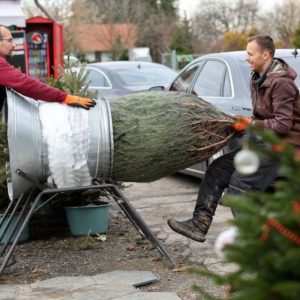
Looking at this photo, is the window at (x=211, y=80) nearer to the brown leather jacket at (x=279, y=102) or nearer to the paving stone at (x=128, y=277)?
the brown leather jacket at (x=279, y=102)

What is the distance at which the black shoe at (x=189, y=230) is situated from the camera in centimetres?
512

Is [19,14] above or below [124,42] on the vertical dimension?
above

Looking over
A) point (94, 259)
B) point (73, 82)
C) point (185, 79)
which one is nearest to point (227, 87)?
point (185, 79)

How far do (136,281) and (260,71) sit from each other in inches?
70.9

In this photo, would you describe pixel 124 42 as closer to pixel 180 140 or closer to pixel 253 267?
pixel 180 140

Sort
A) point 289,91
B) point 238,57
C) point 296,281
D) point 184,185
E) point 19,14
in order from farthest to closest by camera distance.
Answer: point 19,14 → point 184,185 → point 238,57 → point 289,91 → point 296,281

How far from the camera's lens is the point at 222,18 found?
170 feet

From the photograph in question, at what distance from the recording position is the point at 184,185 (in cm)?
896

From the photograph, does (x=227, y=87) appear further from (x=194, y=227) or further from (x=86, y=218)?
(x=194, y=227)

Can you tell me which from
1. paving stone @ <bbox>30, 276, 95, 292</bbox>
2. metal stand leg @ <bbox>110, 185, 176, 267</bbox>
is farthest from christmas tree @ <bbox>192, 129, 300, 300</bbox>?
metal stand leg @ <bbox>110, 185, 176, 267</bbox>

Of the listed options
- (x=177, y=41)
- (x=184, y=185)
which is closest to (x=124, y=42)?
(x=177, y=41)

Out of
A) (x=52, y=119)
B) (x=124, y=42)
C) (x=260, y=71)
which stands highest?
(x=260, y=71)

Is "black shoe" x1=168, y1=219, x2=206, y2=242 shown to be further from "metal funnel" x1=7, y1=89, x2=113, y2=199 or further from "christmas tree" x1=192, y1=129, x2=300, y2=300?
"christmas tree" x1=192, y1=129, x2=300, y2=300

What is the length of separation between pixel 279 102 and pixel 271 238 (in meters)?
3.03
